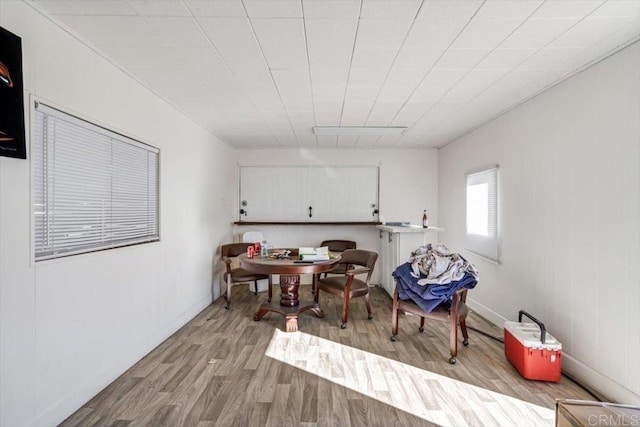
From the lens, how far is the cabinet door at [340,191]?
5.72 m

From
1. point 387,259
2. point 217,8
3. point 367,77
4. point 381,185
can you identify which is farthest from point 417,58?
point 381,185

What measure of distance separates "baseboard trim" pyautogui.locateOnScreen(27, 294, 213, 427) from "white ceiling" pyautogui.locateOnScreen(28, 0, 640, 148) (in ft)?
7.97

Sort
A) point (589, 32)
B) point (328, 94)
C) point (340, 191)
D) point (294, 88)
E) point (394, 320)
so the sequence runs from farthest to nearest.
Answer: point (340, 191) < point (394, 320) < point (328, 94) < point (294, 88) < point (589, 32)

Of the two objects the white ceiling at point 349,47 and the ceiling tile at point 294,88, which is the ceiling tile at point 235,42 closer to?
the white ceiling at point 349,47

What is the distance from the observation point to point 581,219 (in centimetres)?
254

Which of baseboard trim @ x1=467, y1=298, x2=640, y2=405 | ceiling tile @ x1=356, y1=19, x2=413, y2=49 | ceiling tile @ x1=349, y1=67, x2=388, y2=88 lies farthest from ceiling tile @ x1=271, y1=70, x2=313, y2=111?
baseboard trim @ x1=467, y1=298, x2=640, y2=405

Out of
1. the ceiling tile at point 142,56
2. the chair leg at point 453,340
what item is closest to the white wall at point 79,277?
the ceiling tile at point 142,56

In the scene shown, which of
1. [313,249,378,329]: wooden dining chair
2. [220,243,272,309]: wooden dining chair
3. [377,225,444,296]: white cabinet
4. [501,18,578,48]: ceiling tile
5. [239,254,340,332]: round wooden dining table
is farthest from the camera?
[377,225,444,296]: white cabinet

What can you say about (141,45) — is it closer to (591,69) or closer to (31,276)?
(31,276)

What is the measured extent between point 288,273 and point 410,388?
1594mm

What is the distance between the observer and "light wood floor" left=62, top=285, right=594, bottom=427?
2.06m

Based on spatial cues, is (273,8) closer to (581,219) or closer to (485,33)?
(485,33)

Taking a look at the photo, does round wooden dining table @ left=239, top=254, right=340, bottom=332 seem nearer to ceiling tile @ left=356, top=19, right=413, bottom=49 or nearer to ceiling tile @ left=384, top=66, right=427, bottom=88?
ceiling tile @ left=384, top=66, right=427, bottom=88

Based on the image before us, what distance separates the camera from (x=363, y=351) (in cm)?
304
